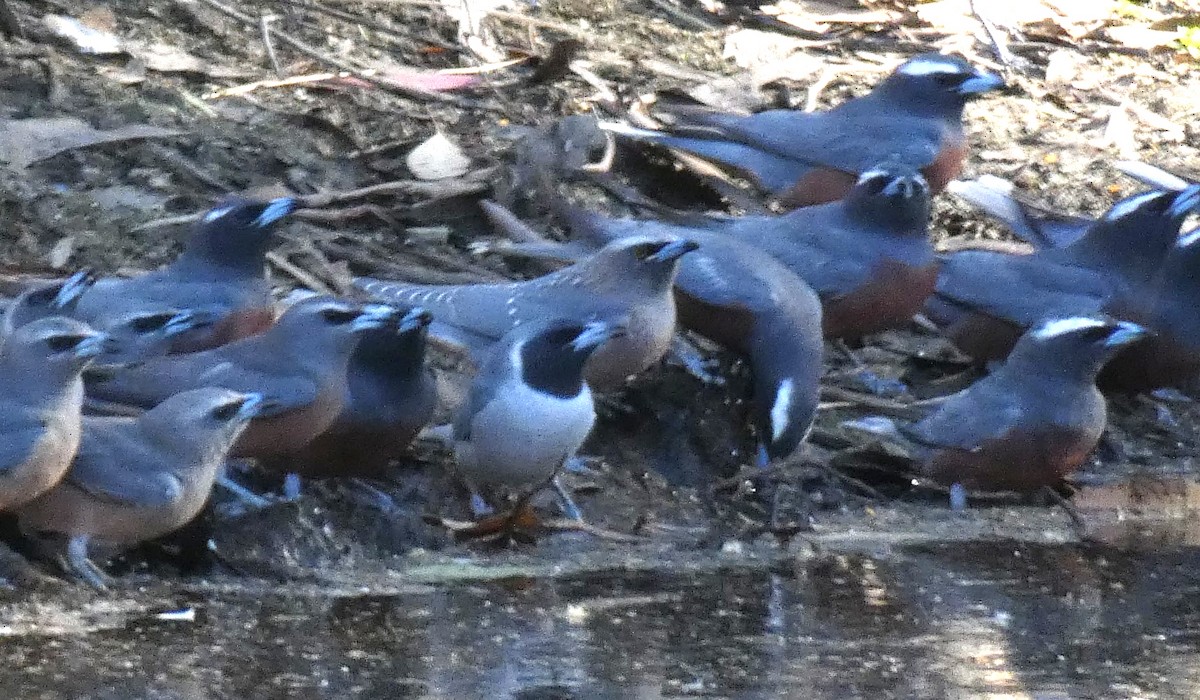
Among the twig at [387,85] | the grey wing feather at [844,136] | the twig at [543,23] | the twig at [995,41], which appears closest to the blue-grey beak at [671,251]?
the grey wing feather at [844,136]

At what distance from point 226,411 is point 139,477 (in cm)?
41

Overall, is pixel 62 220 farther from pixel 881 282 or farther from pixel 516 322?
pixel 881 282

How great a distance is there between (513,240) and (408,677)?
3.83m

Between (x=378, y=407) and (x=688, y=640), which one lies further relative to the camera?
(x=378, y=407)

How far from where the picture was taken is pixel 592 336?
6.83 metres

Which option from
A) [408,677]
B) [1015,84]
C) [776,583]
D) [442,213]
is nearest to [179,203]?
[442,213]

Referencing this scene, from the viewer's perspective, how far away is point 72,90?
8859 mm

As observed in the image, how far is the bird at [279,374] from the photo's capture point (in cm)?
642

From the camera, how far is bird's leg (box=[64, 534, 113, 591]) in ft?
18.2

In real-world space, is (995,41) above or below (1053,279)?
below

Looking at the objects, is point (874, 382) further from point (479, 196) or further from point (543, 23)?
point (543, 23)

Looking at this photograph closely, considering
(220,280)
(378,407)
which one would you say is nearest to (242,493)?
(378,407)

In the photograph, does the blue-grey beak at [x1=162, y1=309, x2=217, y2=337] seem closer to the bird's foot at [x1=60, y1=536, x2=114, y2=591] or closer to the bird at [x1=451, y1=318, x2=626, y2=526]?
the bird at [x1=451, y1=318, x2=626, y2=526]

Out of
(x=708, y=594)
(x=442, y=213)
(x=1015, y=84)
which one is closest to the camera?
(x=708, y=594)
